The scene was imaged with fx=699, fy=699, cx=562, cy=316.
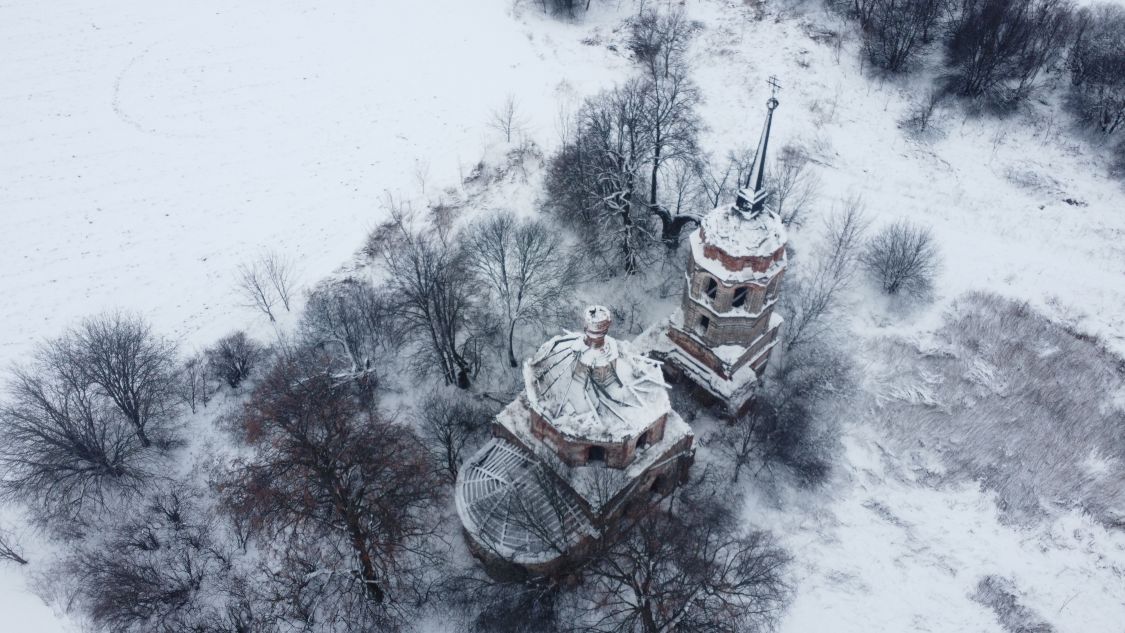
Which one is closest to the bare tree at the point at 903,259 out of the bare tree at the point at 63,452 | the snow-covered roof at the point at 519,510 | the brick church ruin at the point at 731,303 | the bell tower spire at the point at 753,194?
the brick church ruin at the point at 731,303

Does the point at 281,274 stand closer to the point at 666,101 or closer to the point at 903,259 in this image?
the point at 666,101

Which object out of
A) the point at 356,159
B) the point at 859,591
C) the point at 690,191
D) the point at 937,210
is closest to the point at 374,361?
the point at 356,159

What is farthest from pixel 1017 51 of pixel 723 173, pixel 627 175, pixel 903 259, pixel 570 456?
pixel 570 456

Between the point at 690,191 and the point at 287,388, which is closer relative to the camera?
the point at 287,388

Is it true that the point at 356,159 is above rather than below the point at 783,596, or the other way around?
above

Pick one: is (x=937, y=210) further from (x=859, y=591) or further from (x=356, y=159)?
(x=356, y=159)

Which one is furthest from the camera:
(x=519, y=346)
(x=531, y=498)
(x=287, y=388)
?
(x=519, y=346)

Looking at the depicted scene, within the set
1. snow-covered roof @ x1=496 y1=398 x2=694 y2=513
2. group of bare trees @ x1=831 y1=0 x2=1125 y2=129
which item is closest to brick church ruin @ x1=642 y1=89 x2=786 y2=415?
snow-covered roof @ x1=496 y1=398 x2=694 y2=513

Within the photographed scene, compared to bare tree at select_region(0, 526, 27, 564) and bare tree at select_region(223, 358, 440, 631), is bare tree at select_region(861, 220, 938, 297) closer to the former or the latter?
bare tree at select_region(223, 358, 440, 631)
